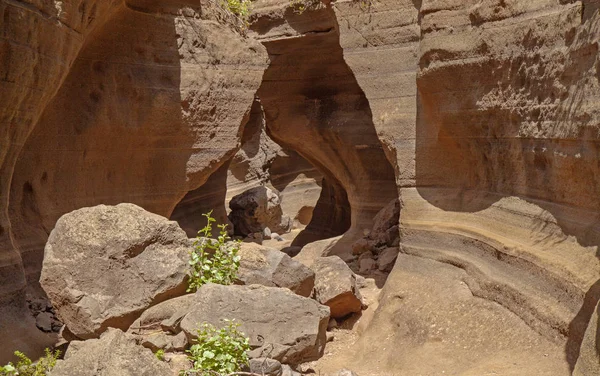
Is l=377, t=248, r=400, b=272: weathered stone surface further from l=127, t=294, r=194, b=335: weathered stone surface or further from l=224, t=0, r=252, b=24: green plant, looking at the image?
l=224, t=0, r=252, b=24: green plant

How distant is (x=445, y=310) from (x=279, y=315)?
171cm

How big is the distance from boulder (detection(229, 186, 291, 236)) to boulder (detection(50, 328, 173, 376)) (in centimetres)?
1090

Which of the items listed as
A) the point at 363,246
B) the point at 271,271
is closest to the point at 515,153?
the point at 271,271

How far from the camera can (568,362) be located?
4168 millimetres

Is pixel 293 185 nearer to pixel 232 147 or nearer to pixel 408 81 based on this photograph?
pixel 232 147

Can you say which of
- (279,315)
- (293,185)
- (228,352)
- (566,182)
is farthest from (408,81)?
(293,185)

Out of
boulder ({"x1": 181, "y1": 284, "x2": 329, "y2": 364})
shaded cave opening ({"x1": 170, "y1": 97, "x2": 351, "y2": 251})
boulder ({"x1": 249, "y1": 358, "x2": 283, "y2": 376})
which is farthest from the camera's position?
shaded cave opening ({"x1": 170, "y1": 97, "x2": 351, "y2": 251})

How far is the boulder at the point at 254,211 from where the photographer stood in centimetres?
1496

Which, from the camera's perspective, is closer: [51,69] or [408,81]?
[51,69]

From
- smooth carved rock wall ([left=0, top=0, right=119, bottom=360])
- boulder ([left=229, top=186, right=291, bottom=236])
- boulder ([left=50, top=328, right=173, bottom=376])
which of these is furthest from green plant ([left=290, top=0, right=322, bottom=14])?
boulder ([left=50, top=328, right=173, bottom=376])

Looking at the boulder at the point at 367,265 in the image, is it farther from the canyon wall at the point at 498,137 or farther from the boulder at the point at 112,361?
the boulder at the point at 112,361

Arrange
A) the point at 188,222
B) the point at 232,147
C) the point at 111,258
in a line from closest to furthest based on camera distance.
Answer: the point at 111,258 < the point at 232,147 < the point at 188,222

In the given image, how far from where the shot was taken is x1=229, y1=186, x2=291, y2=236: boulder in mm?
14961

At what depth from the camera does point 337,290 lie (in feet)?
21.5
